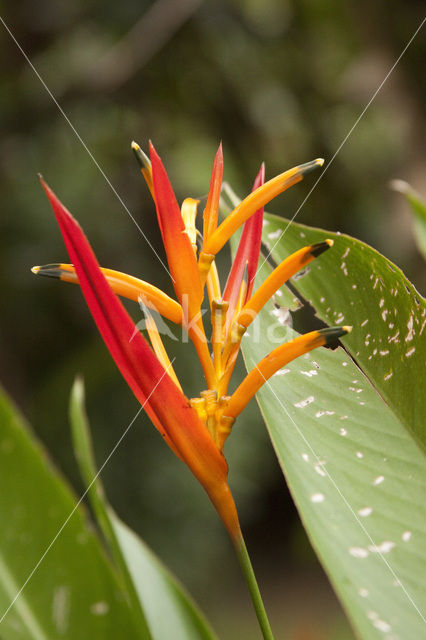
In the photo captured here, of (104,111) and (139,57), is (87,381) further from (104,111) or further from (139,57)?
(139,57)

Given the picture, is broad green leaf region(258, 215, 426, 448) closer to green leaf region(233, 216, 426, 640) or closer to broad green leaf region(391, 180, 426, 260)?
green leaf region(233, 216, 426, 640)

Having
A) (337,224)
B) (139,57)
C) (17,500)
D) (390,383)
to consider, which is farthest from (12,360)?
(390,383)

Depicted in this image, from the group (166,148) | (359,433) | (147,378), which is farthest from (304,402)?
(166,148)

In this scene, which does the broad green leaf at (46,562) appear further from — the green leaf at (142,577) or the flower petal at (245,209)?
the flower petal at (245,209)

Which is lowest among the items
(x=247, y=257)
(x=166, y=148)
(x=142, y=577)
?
(x=142, y=577)

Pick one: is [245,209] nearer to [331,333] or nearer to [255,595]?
[331,333]

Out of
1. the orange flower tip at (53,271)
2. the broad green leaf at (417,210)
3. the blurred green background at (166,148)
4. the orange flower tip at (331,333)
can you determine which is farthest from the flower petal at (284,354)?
the blurred green background at (166,148)
